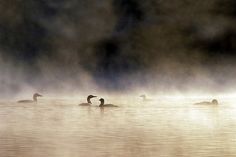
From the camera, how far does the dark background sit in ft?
23.3

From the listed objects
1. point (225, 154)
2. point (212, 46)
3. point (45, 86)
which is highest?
point (212, 46)

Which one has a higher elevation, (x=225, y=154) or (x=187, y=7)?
(x=187, y=7)

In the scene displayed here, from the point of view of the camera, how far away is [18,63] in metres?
7.27

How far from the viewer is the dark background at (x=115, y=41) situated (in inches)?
279

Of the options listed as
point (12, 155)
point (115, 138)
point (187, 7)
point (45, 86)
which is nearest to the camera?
point (12, 155)

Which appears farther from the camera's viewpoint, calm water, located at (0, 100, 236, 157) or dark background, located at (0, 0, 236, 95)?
dark background, located at (0, 0, 236, 95)

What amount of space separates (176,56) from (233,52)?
88cm

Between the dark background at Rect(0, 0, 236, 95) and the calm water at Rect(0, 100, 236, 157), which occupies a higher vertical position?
the dark background at Rect(0, 0, 236, 95)

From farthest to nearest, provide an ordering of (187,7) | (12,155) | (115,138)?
(187,7)
(115,138)
(12,155)

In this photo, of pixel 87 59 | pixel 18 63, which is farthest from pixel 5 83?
pixel 87 59

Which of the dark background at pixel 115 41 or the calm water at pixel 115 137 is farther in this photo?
the dark background at pixel 115 41

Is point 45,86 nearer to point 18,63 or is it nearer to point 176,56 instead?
point 18,63

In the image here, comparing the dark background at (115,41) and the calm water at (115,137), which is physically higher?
the dark background at (115,41)

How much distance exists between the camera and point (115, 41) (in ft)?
24.2
